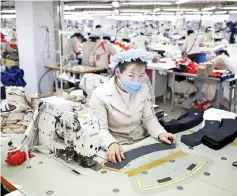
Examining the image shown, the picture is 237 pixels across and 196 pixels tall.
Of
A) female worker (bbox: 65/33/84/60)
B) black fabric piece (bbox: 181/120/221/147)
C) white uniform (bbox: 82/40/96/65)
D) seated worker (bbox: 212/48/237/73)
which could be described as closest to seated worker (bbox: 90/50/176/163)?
black fabric piece (bbox: 181/120/221/147)

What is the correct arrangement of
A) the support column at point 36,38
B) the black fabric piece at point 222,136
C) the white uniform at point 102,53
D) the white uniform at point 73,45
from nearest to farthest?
the black fabric piece at point 222,136 < the support column at point 36,38 < the white uniform at point 102,53 < the white uniform at point 73,45

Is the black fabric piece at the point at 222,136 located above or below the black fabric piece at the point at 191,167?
above

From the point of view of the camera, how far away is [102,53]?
6.44 meters

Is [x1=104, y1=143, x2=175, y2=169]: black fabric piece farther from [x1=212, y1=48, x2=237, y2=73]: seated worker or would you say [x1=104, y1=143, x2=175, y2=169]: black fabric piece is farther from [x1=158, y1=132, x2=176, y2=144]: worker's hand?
[x1=212, y1=48, x2=237, y2=73]: seated worker

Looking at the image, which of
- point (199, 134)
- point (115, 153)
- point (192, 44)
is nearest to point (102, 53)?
point (192, 44)

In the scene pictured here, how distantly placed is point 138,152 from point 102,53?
4.81 metres

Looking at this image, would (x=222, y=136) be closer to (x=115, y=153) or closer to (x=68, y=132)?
(x=115, y=153)

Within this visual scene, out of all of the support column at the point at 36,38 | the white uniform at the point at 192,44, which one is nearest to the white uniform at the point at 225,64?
the white uniform at the point at 192,44

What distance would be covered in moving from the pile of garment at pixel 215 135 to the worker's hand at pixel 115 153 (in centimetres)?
51

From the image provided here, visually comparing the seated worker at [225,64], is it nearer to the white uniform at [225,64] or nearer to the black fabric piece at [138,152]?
the white uniform at [225,64]

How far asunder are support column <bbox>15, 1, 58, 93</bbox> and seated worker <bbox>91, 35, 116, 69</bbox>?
0.93 meters

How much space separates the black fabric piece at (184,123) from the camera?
2.22m

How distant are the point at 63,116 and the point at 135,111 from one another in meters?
0.70

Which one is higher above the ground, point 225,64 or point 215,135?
point 225,64
